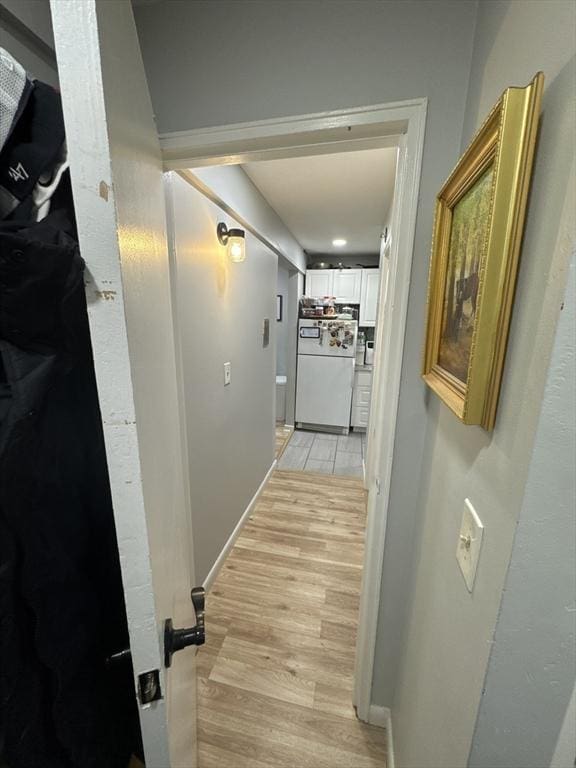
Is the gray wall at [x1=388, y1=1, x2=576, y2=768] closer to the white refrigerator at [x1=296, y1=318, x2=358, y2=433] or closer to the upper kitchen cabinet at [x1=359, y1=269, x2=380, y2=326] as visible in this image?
the white refrigerator at [x1=296, y1=318, x2=358, y2=433]

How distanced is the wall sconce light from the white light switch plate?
155cm

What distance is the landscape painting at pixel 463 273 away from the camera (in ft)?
1.79

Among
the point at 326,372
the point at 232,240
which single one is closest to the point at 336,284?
the point at 326,372

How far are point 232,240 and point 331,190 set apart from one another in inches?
40.8

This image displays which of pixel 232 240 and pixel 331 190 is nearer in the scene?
pixel 232 240

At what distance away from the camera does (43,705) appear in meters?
0.52

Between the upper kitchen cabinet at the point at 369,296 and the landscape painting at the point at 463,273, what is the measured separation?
356cm

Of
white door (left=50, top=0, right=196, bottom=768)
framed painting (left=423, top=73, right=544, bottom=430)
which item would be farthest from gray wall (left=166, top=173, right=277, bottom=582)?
framed painting (left=423, top=73, right=544, bottom=430)

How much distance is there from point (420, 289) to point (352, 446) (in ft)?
9.98

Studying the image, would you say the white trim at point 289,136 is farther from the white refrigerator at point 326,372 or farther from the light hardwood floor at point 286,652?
the white refrigerator at point 326,372

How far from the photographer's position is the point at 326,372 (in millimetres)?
3953

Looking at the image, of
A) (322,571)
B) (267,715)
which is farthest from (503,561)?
(322,571)

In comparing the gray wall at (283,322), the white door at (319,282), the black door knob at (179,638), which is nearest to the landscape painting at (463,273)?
the black door knob at (179,638)

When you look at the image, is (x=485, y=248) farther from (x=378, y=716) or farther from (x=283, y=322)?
(x=283, y=322)
